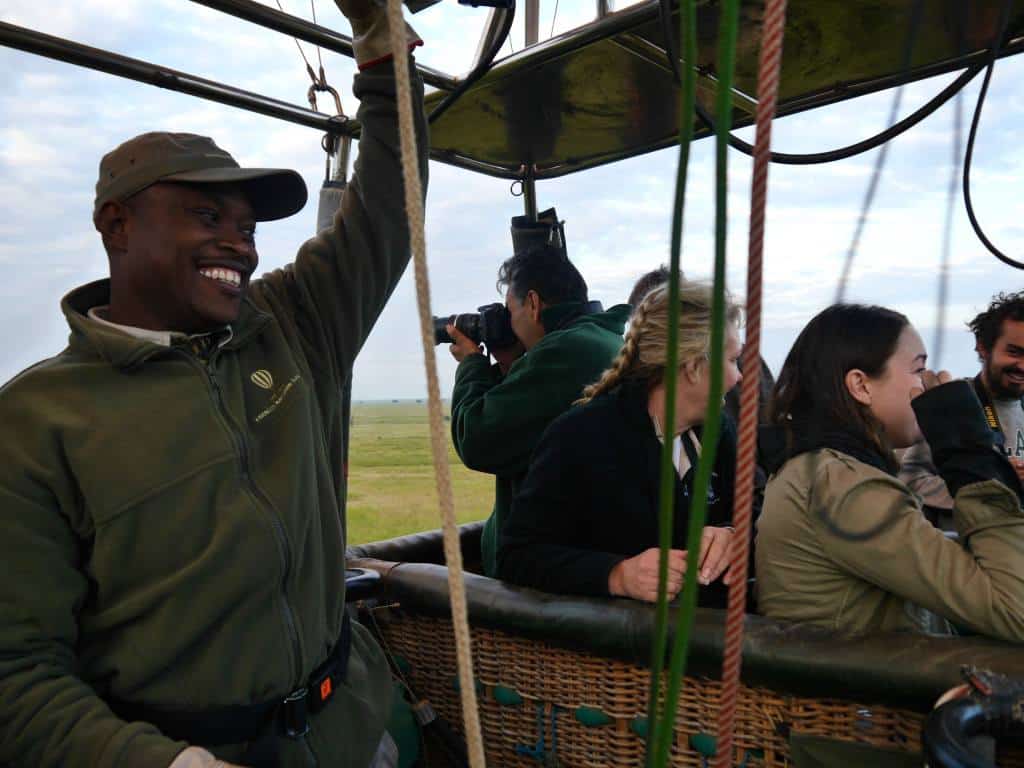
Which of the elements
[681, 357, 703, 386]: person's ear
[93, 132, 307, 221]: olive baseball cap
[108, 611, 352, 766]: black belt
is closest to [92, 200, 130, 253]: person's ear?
[93, 132, 307, 221]: olive baseball cap

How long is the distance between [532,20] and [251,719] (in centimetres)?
119

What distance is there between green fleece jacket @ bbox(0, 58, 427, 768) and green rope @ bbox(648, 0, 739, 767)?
0.56 metres

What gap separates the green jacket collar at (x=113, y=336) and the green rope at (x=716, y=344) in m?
0.66

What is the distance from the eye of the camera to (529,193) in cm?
224

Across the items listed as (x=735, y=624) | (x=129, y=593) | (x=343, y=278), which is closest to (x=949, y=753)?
(x=735, y=624)

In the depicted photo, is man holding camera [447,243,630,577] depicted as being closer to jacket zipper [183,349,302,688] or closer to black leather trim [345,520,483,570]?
black leather trim [345,520,483,570]

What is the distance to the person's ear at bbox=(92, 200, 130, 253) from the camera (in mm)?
967

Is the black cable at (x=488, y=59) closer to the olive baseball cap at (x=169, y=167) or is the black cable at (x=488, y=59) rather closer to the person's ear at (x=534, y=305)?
the olive baseball cap at (x=169, y=167)

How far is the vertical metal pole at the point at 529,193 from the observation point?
2.21 m

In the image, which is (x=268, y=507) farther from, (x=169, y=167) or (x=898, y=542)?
(x=898, y=542)

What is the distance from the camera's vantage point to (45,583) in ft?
2.50

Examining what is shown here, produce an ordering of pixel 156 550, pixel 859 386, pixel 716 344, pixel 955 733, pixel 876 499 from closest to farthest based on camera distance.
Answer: pixel 716 344
pixel 955 733
pixel 156 550
pixel 876 499
pixel 859 386

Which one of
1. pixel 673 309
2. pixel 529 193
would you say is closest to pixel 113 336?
pixel 673 309

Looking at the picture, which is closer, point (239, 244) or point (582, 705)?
point (239, 244)
